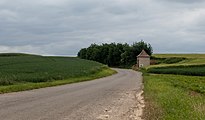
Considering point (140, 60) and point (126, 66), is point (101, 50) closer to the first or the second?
point (126, 66)

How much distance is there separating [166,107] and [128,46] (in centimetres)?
13734

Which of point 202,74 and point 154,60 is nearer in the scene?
point 202,74

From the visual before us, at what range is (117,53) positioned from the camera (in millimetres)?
162375

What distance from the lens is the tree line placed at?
483 feet

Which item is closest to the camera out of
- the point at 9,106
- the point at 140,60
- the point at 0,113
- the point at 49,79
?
the point at 0,113

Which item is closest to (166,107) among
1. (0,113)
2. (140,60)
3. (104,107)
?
(104,107)

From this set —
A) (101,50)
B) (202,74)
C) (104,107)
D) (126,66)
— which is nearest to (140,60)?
(126,66)

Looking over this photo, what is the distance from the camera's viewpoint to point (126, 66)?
15088 cm

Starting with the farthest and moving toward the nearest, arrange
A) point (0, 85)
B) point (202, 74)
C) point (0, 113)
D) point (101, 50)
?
point (101, 50), point (202, 74), point (0, 85), point (0, 113)

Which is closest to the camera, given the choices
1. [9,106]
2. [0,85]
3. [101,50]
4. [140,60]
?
[9,106]

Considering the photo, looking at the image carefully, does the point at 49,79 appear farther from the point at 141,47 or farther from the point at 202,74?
the point at 141,47

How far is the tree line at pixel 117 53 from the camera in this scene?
147 m

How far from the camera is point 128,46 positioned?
155m

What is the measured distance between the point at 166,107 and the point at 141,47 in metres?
129
